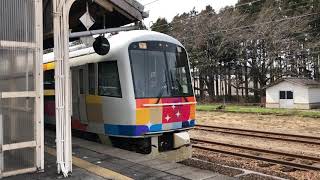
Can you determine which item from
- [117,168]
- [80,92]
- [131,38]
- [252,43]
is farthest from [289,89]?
[117,168]

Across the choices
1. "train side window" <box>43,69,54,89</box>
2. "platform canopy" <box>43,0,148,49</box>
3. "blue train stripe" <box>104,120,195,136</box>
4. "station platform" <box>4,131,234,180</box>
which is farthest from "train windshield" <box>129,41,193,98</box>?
"train side window" <box>43,69,54,89</box>

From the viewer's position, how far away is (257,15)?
4394 cm

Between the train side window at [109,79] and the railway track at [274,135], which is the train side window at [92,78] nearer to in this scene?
the train side window at [109,79]

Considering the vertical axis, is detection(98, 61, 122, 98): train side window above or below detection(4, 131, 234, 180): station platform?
above

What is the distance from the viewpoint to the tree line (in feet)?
133

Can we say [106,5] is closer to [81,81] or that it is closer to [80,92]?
[81,81]

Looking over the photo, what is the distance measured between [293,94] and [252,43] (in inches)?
353

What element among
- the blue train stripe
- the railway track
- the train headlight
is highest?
the train headlight

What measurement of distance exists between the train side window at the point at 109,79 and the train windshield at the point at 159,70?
45 centimetres

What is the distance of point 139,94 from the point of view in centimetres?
905

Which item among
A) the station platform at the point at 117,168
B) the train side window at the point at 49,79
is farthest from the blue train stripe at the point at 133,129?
the train side window at the point at 49,79

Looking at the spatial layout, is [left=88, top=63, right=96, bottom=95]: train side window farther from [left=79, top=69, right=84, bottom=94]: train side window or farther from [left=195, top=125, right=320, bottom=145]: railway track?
[left=195, top=125, right=320, bottom=145]: railway track

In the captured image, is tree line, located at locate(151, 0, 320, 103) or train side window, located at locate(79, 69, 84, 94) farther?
tree line, located at locate(151, 0, 320, 103)

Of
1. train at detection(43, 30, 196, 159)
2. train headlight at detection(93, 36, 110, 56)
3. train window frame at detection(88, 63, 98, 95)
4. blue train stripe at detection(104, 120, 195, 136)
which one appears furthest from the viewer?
train window frame at detection(88, 63, 98, 95)
